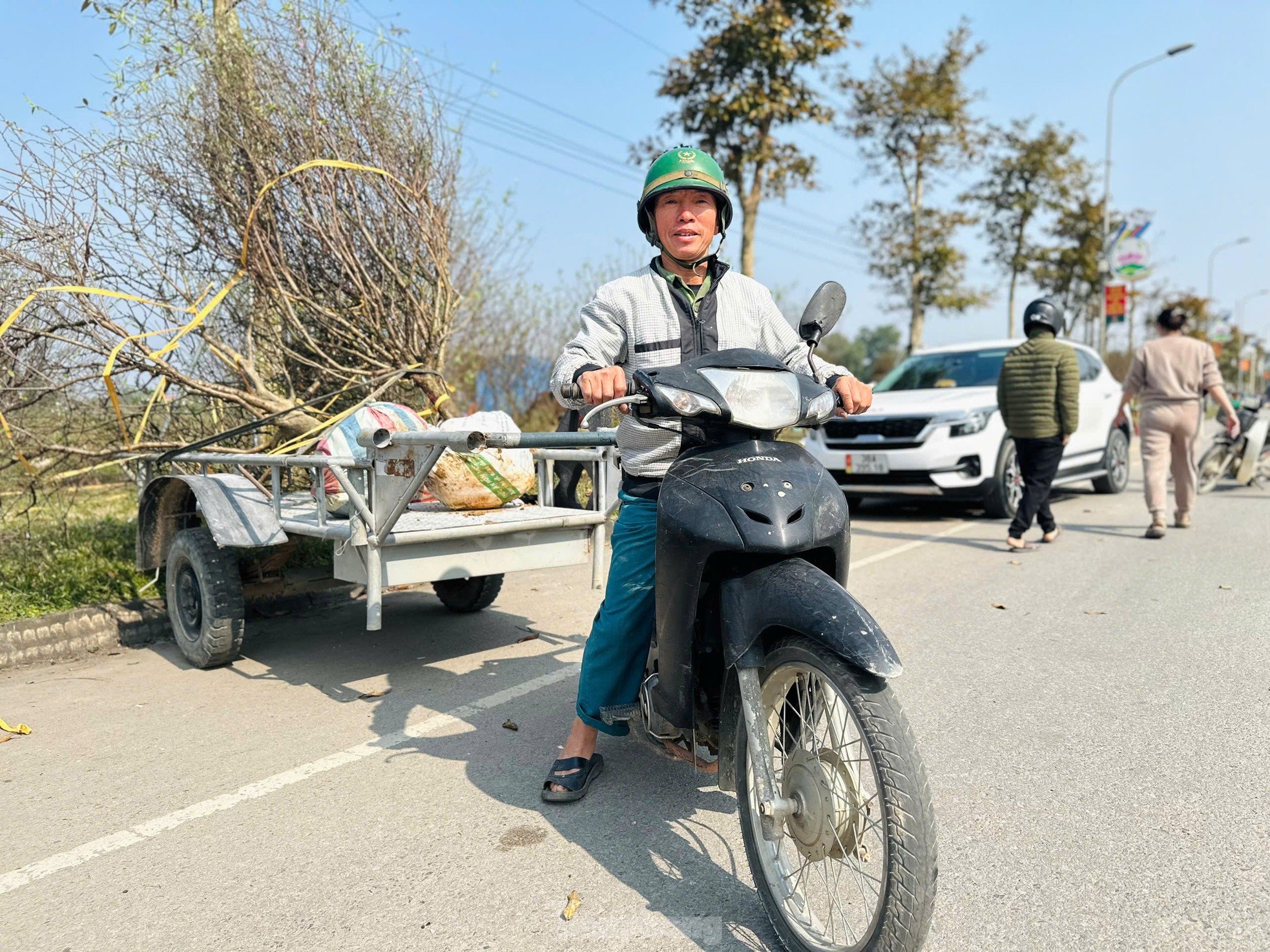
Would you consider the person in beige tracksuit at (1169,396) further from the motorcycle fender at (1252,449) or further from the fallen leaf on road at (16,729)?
the fallen leaf on road at (16,729)

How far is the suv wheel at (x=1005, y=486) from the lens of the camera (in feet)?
30.3

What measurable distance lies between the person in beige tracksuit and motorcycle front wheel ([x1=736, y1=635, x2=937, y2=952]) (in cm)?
696

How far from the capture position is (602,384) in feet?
8.36

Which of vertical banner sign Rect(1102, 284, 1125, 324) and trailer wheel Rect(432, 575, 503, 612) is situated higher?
vertical banner sign Rect(1102, 284, 1125, 324)

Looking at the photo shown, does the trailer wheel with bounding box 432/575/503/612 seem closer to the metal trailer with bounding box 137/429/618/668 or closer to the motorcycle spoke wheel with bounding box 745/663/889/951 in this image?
the metal trailer with bounding box 137/429/618/668

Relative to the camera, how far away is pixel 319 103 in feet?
20.7

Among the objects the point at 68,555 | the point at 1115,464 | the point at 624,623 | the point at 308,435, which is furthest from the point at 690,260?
the point at 1115,464

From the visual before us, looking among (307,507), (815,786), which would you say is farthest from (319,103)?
(815,786)

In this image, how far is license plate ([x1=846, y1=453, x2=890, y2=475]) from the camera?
935 cm

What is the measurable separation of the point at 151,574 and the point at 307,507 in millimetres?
1600

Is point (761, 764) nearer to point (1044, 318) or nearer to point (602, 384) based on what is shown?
point (602, 384)

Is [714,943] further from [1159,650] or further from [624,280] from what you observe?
[1159,650]

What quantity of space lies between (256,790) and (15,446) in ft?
11.2

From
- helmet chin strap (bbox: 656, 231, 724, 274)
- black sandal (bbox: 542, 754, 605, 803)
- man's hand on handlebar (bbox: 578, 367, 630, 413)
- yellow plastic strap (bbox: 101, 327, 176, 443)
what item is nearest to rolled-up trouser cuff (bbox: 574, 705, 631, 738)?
black sandal (bbox: 542, 754, 605, 803)
